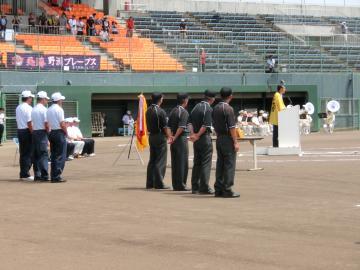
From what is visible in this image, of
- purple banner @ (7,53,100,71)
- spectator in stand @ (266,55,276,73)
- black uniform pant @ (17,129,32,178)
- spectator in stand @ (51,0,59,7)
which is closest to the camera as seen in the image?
black uniform pant @ (17,129,32,178)

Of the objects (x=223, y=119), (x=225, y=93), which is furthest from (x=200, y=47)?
(x=223, y=119)

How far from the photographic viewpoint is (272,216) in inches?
481

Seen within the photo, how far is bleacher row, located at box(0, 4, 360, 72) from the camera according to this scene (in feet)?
147

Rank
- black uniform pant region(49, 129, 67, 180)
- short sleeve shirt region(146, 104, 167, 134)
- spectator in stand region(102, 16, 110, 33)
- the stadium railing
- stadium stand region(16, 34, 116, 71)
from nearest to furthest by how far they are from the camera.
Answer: short sleeve shirt region(146, 104, 167, 134), black uniform pant region(49, 129, 67, 180), the stadium railing, stadium stand region(16, 34, 116, 71), spectator in stand region(102, 16, 110, 33)

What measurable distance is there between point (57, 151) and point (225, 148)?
4.61 metres

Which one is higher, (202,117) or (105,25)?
(105,25)

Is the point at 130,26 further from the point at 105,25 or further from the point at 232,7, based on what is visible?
the point at 232,7

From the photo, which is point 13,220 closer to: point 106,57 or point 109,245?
point 109,245

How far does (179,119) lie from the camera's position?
16219mm

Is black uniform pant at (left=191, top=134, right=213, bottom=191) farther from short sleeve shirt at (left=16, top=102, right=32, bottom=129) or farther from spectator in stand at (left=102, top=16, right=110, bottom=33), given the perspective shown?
spectator in stand at (left=102, top=16, right=110, bottom=33)

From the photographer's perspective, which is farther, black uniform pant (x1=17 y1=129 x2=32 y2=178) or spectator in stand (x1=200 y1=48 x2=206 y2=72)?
spectator in stand (x1=200 y1=48 x2=206 y2=72)

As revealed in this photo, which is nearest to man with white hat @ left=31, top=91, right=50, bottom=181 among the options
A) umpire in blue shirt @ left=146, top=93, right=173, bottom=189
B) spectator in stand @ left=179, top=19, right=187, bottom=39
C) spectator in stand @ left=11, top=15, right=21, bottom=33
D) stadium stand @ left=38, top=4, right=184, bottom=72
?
umpire in blue shirt @ left=146, top=93, right=173, bottom=189

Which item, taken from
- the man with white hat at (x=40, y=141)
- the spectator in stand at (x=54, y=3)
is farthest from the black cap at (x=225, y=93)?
the spectator in stand at (x=54, y=3)

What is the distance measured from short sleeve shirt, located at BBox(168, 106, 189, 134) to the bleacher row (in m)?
24.8
